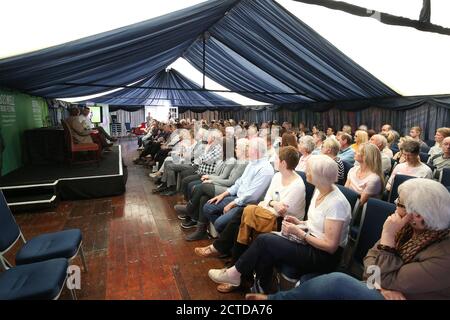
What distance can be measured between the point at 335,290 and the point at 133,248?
2247 mm

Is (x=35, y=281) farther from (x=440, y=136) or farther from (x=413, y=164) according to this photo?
(x=440, y=136)

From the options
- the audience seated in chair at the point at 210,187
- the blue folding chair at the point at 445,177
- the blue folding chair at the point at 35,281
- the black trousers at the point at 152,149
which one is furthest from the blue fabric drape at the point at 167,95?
the blue folding chair at the point at 35,281

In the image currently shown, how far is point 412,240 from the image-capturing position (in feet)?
4.15

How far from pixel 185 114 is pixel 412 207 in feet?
54.0

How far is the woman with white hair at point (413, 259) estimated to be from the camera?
114 centimetres

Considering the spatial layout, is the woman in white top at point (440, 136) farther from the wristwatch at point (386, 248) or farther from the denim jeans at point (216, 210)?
the wristwatch at point (386, 248)

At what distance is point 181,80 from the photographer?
12.3m

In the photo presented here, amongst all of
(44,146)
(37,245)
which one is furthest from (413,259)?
(44,146)

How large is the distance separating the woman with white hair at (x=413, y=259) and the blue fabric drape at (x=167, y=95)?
35.6ft

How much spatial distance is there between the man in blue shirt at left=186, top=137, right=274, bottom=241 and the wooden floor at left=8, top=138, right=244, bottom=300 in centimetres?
40

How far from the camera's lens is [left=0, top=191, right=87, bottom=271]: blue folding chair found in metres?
1.89

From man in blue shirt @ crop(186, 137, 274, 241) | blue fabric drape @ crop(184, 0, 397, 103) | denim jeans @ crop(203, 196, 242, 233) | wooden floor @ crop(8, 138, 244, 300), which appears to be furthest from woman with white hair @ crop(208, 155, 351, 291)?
blue fabric drape @ crop(184, 0, 397, 103)

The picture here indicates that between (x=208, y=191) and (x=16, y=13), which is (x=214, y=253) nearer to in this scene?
(x=208, y=191)
